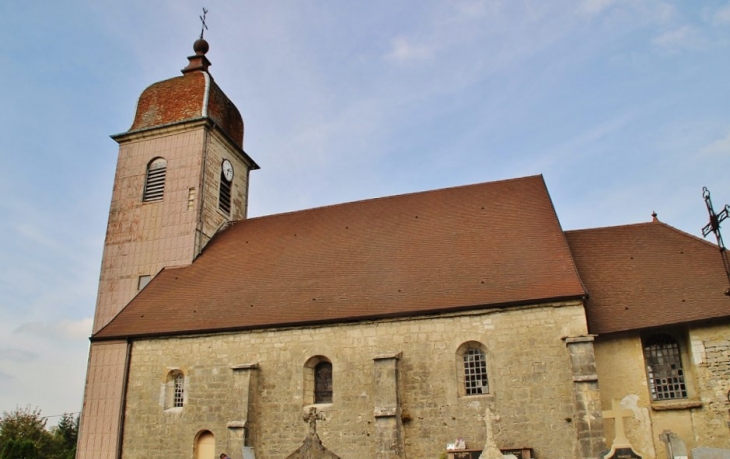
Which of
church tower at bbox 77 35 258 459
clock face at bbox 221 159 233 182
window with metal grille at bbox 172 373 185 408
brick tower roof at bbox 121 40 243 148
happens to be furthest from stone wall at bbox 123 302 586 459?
brick tower roof at bbox 121 40 243 148

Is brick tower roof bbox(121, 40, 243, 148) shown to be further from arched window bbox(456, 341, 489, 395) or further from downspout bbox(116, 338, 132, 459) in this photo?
arched window bbox(456, 341, 489, 395)

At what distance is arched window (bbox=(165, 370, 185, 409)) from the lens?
56.7 ft

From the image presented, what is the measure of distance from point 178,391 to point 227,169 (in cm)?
903

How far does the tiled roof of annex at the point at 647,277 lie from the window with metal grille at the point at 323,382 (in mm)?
6553

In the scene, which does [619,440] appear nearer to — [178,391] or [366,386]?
[366,386]

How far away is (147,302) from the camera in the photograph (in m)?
19.3

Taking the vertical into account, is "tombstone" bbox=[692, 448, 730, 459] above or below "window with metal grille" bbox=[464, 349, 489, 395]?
below

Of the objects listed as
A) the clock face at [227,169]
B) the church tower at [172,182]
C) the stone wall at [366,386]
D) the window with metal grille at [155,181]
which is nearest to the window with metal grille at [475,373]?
the stone wall at [366,386]

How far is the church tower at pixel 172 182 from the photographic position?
21078 millimetres

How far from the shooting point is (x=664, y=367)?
579 inches

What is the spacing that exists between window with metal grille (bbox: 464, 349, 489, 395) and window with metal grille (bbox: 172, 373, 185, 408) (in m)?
7.72

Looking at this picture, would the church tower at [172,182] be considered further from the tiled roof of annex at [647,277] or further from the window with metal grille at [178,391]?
the tiled roof of annex at [647,277]

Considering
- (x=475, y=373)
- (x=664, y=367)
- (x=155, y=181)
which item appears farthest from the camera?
(x=155, y=181)

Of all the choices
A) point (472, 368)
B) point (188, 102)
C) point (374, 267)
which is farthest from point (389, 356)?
point (188, 102)
